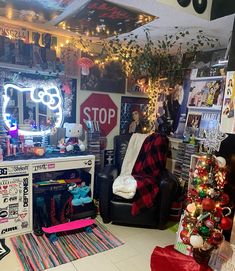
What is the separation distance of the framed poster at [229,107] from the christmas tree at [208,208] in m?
0.27

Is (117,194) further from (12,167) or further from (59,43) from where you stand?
(59,43)

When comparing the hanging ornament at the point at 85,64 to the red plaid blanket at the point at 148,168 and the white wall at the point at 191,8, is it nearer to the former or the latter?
the red plaid blanket at the point at 148,168

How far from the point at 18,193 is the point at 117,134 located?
5.44 ft

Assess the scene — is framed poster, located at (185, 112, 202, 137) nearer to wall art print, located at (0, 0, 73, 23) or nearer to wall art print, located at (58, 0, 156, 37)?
wall art print, located at (58, 0, 156, 37)

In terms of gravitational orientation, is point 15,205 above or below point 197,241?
below

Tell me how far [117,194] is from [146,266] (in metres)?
0.78

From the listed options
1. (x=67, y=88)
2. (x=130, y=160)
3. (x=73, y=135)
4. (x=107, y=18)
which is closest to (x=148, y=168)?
(x=130, y=160)

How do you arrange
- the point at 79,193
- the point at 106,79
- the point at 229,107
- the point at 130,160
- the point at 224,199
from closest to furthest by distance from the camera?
the point at 224,199 → the point at 229,107 → the point at 79,193 → the point at 130,160 → the point at 106,79

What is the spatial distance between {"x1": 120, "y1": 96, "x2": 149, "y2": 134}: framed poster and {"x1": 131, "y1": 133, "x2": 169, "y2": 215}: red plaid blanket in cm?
63

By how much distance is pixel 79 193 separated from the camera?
2791mm

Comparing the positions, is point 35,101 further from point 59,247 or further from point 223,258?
point 223,258


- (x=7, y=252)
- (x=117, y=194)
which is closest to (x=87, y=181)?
(x=117, y=194)

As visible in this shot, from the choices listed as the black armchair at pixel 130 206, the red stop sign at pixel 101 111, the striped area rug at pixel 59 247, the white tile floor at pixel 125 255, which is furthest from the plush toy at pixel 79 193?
the red stop sign at pixel 101 111

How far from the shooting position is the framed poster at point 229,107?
189 centimetres
